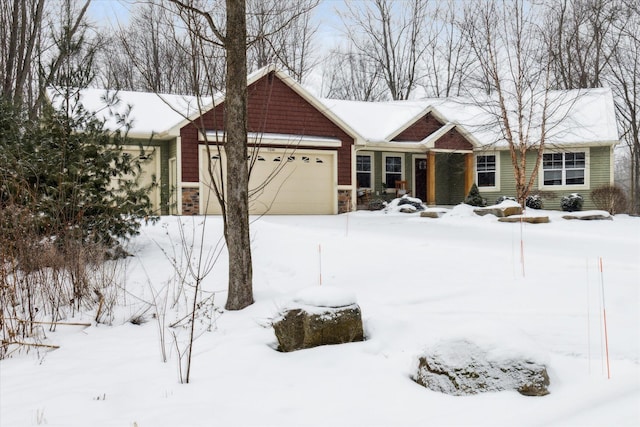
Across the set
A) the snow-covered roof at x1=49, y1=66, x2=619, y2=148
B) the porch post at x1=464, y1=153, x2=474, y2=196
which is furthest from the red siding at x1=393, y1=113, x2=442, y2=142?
the porch post at x1=464, y1=153, x2=474, y2=196

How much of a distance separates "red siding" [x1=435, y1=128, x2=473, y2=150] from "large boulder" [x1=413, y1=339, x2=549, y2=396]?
17483 mm

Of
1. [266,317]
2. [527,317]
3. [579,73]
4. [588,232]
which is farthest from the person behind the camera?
[579,73]

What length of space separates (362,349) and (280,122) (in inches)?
545

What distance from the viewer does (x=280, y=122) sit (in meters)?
17.8

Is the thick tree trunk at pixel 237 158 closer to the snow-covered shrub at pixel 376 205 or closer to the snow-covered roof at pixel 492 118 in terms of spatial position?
the snow-covered roof at pixel 492 118

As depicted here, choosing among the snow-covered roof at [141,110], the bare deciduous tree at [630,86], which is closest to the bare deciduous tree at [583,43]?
the bare deciduous tree at [630,86]

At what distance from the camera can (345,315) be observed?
4883 mm

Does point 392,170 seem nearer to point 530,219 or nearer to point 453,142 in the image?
point 453,142

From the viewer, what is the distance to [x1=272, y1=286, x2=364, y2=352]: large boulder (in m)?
4.80

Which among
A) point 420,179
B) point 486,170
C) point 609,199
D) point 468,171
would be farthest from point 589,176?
point 420,179

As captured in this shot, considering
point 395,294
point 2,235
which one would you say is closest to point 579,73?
point 395,294

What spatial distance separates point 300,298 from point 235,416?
65.1 inches

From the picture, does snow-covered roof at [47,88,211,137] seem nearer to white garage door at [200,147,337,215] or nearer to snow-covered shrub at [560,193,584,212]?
white garage door at [200,147,337,215]

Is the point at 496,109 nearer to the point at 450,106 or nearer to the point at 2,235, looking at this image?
the point at 450,106
